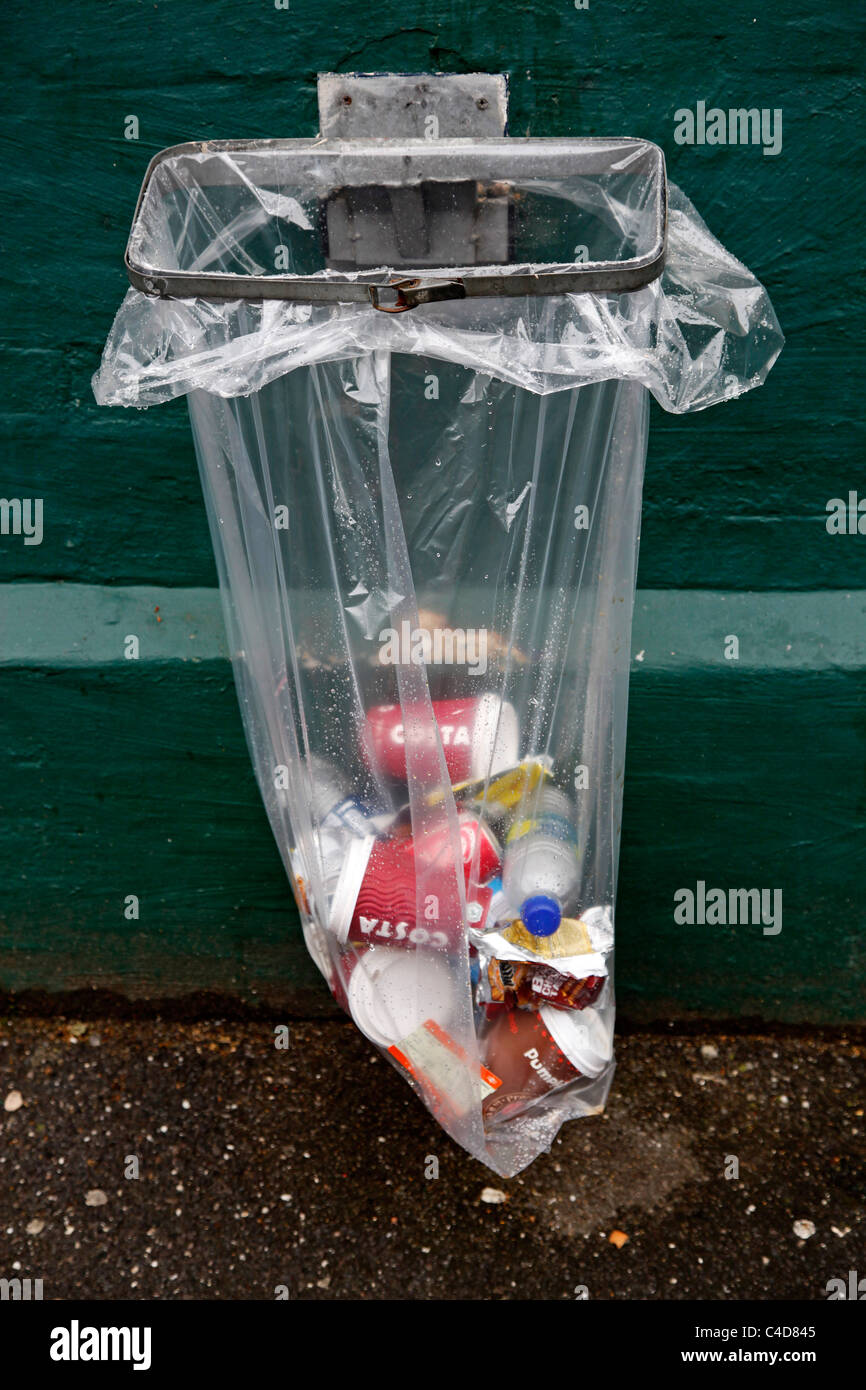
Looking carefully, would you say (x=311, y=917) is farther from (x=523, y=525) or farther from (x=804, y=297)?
(x=804, y=297)

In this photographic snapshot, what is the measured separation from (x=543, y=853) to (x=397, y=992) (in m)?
0.34

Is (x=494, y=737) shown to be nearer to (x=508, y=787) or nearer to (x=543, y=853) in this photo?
(x=508, y=787)

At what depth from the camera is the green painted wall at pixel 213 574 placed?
166 centimetres

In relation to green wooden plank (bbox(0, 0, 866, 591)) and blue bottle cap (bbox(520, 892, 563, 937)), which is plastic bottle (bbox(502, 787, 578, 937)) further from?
green wooden plank (bbox(0, 0, 866, 591))

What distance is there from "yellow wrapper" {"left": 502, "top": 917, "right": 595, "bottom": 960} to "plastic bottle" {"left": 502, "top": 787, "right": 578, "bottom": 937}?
0.03m

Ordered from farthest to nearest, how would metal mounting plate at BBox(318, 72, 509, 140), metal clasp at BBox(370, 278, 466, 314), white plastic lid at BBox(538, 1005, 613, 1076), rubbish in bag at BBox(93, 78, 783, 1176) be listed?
1. white plastic lid at BBox(538, 1005, 613, 1076)
2. metal mounting plate at BBox(318, 72, 509, 140)
3. rubbish in bag at BBox(93, 78, 783, 1176)
4. metal clasp at BBox(370, 278, 466, 314)

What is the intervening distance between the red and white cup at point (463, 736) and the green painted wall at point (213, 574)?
0.46 meters

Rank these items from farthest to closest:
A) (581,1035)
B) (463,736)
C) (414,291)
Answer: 1. (581,1035)
2. (463,736)
3. (414,291)

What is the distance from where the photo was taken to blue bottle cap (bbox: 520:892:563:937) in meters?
1.62

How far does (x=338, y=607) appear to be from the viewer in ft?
5.14

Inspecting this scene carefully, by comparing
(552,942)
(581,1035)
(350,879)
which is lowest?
(581,1035)

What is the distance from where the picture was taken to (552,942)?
1.66 metres


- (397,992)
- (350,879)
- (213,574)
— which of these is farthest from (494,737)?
(213,574)

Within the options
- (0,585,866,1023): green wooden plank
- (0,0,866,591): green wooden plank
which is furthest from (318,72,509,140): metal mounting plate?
(0,585,866,1023): green wooden plank
